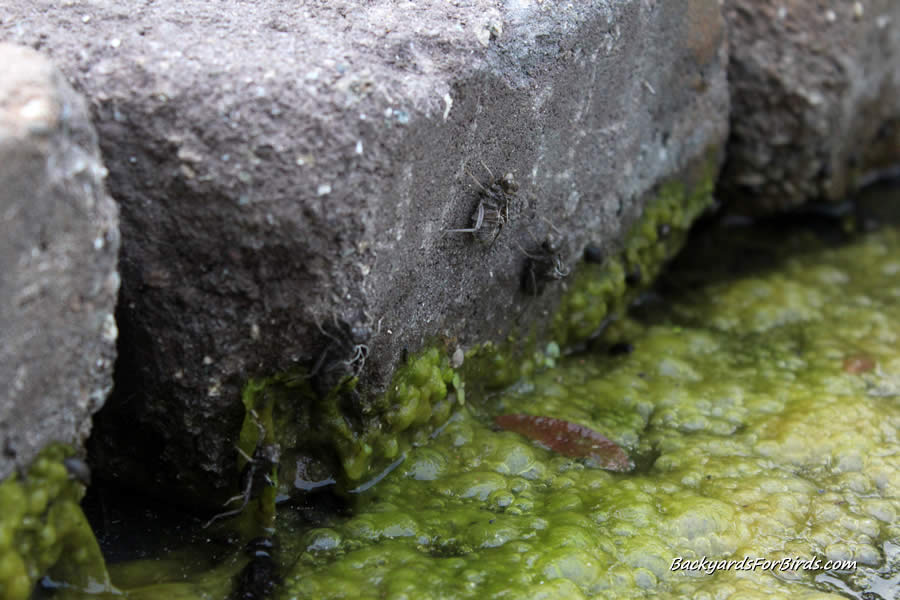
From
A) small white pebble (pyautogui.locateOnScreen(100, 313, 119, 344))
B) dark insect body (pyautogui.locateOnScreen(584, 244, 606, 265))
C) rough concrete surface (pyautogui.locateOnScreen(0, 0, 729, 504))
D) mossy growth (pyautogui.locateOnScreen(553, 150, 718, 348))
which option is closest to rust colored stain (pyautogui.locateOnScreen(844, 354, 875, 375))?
mossy growth (pyautogui.locateOnScreen(553, 150, 718, 348))

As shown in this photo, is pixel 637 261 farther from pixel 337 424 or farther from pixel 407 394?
pixel 337 424

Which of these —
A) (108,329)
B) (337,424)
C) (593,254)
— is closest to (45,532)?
(108,329)

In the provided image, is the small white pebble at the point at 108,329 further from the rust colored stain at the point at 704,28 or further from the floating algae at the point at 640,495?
the rust colored stain at the point at 704,28

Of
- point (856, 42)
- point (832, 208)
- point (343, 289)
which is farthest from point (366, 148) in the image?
point (832, 208)

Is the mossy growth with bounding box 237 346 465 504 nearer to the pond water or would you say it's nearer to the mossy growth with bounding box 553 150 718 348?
the pond water

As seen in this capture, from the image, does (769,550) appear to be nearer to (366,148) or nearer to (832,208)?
(366,148)
